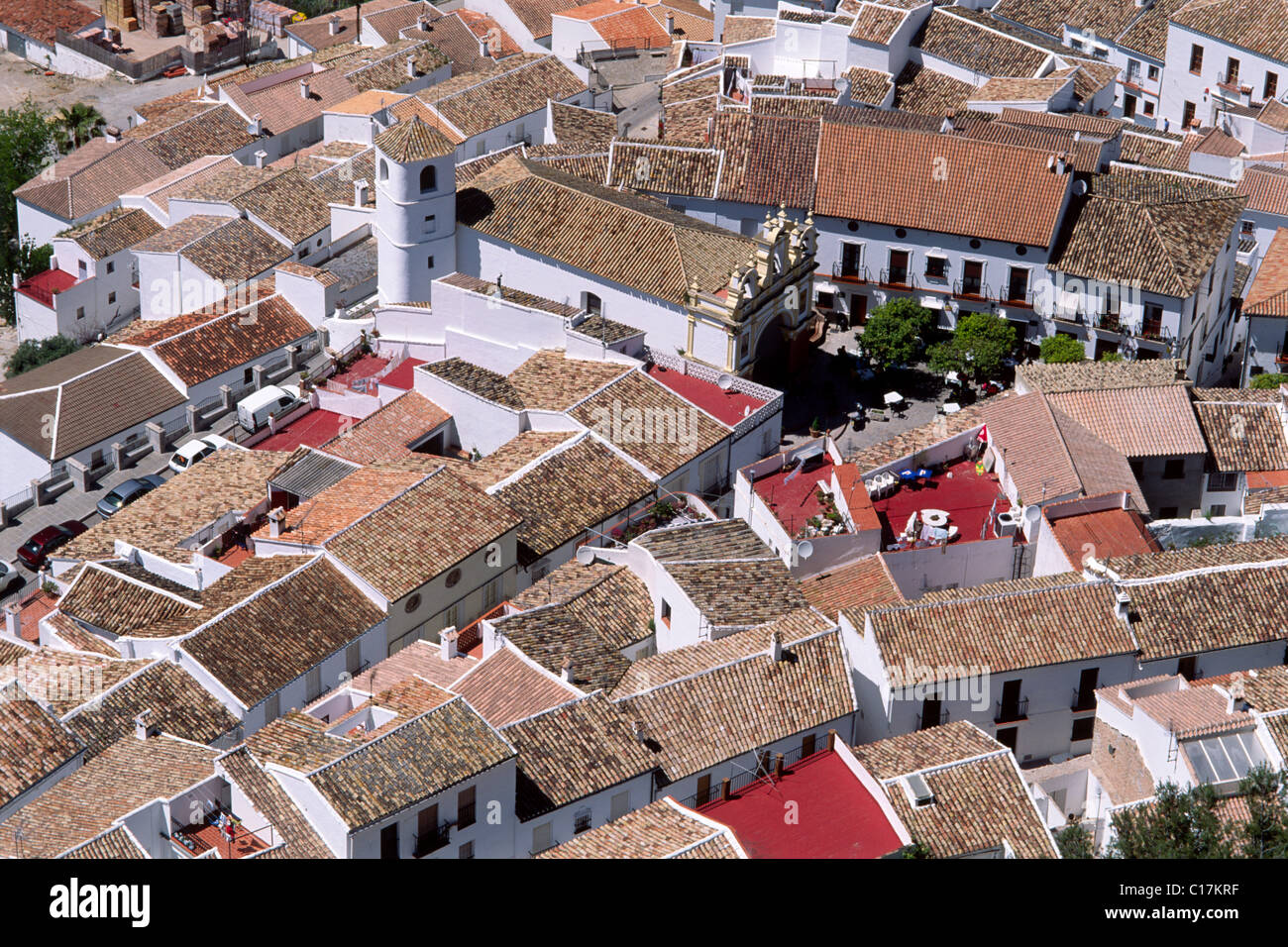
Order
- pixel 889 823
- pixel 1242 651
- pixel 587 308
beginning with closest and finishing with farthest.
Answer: pixel 889 823, pixel 1242 651, pixel 587 308

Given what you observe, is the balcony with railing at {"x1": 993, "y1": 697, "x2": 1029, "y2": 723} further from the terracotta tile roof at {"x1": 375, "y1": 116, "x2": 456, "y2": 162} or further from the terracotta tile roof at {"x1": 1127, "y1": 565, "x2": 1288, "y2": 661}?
the terracotta tile roof at {"x1": 375, "y1": 116, "x2": 456, "y2": 162}

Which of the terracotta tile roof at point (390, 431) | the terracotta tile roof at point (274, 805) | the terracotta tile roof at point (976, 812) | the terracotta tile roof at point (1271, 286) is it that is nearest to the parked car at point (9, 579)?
the terracotta tile roof at point (390, 431)

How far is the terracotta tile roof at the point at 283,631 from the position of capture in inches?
2175

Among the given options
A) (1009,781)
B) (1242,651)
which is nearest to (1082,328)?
(1242,651)

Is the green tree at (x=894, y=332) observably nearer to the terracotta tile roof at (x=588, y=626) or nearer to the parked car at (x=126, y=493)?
the terracotta tile roof at (x=588, y=626)

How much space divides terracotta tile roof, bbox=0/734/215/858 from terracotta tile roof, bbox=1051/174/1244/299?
42184mm

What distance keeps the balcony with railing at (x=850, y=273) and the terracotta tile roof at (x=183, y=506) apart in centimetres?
2538

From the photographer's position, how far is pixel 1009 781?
159 feet

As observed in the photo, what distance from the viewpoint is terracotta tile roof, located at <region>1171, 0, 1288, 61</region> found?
3706 inches

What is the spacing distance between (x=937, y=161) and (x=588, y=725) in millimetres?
36813

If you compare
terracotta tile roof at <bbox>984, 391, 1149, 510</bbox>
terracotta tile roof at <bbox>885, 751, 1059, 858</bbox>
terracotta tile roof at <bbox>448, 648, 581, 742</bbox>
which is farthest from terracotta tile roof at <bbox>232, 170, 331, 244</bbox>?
terracotta tile roof at <bbox>885, 751, 1059, 858</bbox>

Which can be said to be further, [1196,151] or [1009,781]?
[1196,151]

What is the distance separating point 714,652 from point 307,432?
2525cm

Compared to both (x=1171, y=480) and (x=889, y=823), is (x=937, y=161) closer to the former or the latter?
(x=1171, y=480)
